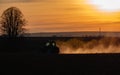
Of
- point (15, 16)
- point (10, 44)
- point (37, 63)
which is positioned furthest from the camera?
point (15, 16)

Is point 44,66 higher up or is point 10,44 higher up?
point 44,66

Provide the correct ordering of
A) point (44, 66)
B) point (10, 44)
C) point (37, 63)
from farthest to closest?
point (10, 44), point (37, 63), point (44, 66)

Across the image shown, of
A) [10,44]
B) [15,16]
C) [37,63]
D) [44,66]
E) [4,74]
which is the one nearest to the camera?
[4,74]

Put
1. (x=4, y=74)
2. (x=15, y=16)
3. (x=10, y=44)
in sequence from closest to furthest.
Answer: (x=4, y=74), (x=10, y=44), (x=15, y=16)

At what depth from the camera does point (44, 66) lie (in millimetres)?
30016

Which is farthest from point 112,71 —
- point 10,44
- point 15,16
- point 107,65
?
point 15,16

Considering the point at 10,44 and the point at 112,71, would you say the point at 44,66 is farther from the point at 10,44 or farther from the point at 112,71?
the point at 10,44

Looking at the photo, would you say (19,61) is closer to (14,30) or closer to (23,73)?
(23,73)

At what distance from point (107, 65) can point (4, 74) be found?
22.6ft

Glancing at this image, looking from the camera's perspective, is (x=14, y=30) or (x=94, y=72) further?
(x=14, y=30)

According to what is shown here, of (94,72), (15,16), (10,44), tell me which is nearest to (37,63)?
(94,72)

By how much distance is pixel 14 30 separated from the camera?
87875 mm

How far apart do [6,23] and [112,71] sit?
60981 millimetres

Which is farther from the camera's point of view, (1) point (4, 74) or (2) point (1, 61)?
(2) point (1, 61)
